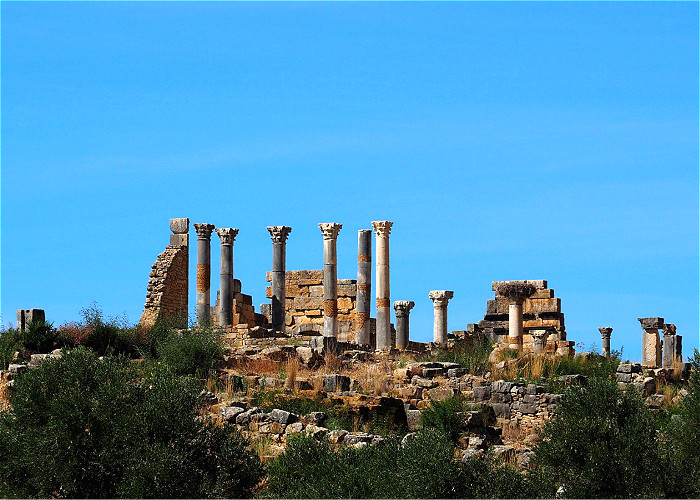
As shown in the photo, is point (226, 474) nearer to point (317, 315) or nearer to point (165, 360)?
point (165, 360)

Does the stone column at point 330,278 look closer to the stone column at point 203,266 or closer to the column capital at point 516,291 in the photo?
the stone column at point 203,266

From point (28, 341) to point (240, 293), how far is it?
37.6 feet

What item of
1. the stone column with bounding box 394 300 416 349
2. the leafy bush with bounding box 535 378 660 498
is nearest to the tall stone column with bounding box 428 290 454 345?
the stone column with bounding box 394 300 416 349

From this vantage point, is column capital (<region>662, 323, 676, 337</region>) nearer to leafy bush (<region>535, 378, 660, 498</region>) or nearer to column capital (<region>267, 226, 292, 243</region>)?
column capital (<region>267, 226, 292, 243</region>)

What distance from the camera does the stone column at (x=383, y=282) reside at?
1586 inches

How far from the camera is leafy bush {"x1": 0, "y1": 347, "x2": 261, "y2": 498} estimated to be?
59.9 ft

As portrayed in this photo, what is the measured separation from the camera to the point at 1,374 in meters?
29.2

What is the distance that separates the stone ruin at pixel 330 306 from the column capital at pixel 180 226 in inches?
1.3

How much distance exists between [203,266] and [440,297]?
10.3 meters

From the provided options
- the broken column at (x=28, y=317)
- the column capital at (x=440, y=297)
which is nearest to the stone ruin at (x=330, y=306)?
the column capital at (x=440, y=297)

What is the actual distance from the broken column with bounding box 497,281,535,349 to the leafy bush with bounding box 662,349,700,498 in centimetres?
1257

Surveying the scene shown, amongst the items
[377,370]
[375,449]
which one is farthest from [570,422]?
[377,370]

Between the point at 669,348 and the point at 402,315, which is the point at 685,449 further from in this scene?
the point at 402,315

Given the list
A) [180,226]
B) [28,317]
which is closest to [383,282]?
[180,226]
